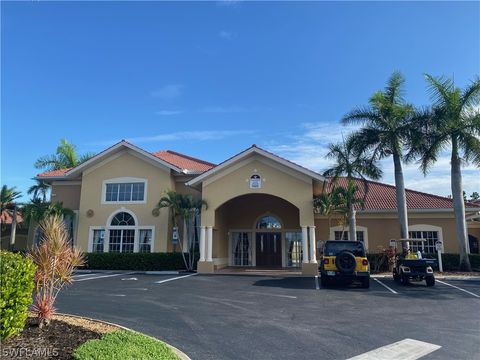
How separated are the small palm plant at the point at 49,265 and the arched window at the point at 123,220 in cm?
1660

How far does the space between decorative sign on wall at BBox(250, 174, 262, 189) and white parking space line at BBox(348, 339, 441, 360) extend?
13.7 meters

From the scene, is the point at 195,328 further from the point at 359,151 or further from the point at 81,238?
the point at 81,238

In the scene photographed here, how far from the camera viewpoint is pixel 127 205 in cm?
2386

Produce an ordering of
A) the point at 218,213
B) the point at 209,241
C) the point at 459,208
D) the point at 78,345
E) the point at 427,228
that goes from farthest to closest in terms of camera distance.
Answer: the point at 427,228
the point at 218,213
the point at 209,241
the point at 459,208
the point at 78,345

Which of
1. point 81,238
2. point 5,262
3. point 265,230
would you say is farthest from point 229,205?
point 5,262

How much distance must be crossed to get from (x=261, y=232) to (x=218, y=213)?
388 centimetres

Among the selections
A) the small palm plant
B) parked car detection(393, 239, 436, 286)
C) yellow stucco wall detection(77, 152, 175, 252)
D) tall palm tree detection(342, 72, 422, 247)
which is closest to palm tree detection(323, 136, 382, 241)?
tall palm tree detection(342, 72, 422, 247)

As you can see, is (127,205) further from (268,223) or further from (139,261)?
(268,223)

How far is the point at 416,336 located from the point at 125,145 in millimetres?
20900

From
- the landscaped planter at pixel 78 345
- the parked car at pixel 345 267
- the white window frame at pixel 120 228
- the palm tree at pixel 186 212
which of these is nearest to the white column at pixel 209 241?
the palm tree at pixel 186 212

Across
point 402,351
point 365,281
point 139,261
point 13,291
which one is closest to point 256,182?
point 365,281

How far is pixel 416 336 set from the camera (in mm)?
7410

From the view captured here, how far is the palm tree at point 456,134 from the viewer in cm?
1967

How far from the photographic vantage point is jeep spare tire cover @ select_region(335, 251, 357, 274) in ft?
46.5
